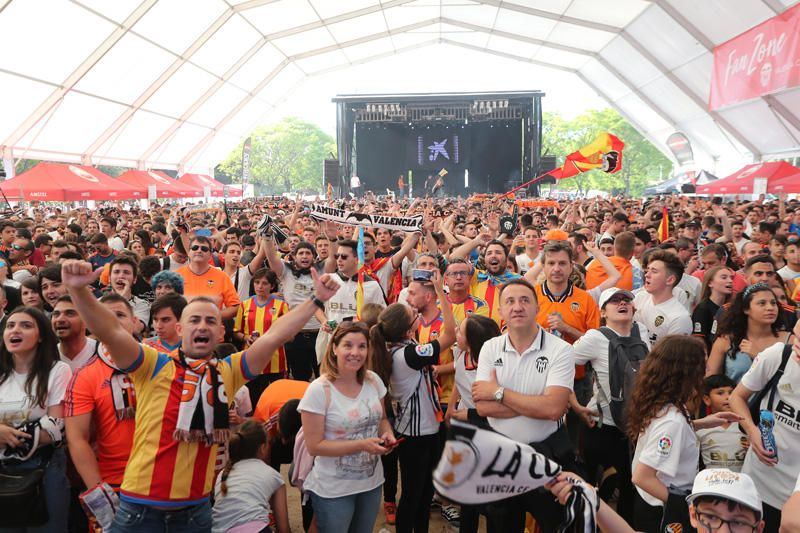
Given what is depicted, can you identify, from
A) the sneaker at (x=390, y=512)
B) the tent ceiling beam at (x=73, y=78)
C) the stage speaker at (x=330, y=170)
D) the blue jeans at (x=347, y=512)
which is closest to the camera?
the blue jeans at (x=347, y=512)

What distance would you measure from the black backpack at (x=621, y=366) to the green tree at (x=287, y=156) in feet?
209

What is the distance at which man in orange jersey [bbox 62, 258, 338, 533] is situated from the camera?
277 cm

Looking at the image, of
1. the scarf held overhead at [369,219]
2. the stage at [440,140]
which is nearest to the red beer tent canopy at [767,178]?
the stage at [440,140]

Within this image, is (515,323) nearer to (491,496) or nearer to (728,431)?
(728,431)

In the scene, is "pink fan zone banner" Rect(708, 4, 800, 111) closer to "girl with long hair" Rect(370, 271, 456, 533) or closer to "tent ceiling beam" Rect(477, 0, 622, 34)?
"tent ceiling beam" Rect(477, 0, 622, 34)

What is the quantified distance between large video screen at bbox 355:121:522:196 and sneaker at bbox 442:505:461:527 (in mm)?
32026

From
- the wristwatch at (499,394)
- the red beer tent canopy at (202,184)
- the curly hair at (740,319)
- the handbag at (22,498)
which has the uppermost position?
the red beer tent canopy at (202,184)

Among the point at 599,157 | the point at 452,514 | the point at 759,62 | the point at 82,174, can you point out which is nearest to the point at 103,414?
the point at 452,514

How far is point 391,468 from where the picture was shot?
4543mm

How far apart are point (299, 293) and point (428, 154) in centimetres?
3125

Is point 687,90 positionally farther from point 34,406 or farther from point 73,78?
point 34,406

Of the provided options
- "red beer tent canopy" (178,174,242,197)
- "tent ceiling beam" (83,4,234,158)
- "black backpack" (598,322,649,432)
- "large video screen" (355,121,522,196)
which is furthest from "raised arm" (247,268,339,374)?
"large video screen" (355,121,522,196)

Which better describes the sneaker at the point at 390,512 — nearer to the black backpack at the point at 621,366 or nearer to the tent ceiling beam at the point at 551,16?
the black backpack at the point at 621,366

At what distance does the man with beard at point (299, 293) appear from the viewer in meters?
6.11
